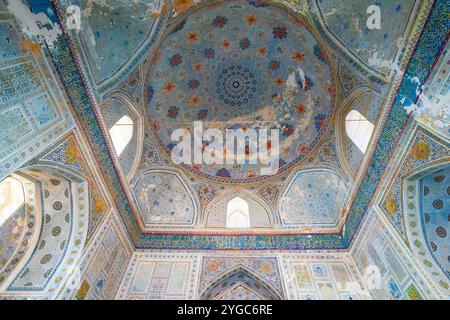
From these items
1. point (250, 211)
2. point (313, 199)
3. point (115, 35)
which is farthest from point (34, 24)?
point (313, 199)

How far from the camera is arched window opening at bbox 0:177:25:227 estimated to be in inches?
234

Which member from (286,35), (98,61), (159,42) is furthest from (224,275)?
Answer: (286,35)

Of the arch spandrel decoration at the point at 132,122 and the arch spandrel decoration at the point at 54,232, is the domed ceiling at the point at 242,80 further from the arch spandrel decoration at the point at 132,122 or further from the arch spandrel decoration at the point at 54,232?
the arch spandrel decoration at the point at 54,232

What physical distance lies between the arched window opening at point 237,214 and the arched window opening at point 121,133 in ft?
15.0

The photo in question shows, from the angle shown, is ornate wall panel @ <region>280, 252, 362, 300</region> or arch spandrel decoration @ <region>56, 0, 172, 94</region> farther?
ornate wall panel @ <region>280, 252, 362, 300</region>

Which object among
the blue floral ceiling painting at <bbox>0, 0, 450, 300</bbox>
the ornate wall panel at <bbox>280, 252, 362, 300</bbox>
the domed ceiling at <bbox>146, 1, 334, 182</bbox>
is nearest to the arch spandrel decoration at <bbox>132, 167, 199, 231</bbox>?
the blue floral ceiling painting at <bbox>0, 0, 450, 300</bbox>

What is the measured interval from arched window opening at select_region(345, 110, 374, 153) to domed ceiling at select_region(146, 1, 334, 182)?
0.93 metres

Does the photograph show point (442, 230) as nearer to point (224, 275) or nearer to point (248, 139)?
point (224, 275)

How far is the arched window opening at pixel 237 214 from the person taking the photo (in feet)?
31.8

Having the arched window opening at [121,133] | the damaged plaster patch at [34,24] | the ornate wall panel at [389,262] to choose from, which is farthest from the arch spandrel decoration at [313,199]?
the damaged plaster patch at [34,24]

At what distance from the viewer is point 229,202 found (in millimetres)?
10383

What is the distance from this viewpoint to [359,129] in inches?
312

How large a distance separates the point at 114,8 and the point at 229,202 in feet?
24.1

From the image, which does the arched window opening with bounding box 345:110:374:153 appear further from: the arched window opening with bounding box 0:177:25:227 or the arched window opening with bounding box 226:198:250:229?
the arched window opening with bounding box 0:177:25:227
